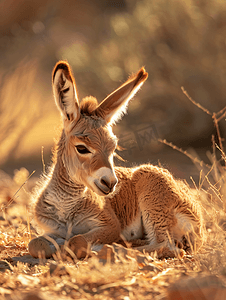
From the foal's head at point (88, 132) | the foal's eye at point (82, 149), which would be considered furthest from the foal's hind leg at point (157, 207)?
the foal's eye at point (82, 149)

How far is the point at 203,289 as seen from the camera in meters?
2.39

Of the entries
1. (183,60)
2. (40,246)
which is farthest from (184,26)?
(40,246)

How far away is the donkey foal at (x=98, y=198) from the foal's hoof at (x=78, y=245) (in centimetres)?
1

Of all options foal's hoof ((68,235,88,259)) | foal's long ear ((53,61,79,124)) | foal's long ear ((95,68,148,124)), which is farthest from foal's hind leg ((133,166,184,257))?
foal's long ear ((53,61,79,124))

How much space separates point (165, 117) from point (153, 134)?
0.94 metres

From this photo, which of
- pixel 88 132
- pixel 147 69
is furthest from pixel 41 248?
pixel 147 69

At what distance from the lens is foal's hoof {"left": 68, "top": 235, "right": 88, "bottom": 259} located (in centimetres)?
404

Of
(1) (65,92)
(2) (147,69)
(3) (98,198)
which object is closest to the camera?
(1) (65,92)

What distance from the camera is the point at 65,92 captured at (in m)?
4.54

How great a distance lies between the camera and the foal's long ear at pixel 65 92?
438 cm

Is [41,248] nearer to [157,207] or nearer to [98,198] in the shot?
[98,198]

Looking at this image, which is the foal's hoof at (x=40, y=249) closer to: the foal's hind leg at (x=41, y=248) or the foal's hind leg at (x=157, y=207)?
the foal's hind leg at (x=41, y=248)

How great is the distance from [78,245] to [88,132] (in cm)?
142

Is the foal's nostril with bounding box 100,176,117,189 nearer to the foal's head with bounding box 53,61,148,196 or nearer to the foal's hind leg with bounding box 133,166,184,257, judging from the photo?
the foal's head with bounding box 53,61,148,196
